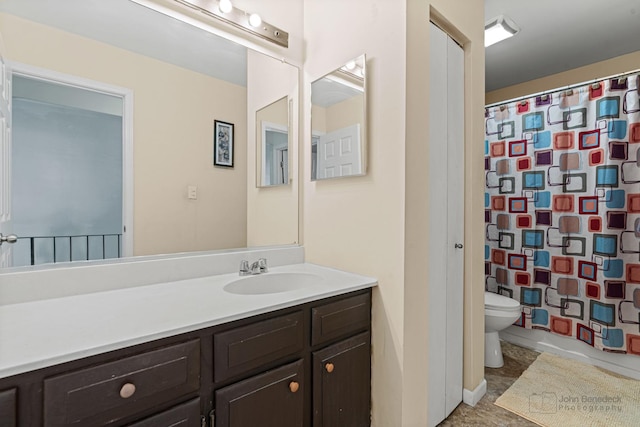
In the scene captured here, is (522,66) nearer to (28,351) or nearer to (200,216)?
(200,216)

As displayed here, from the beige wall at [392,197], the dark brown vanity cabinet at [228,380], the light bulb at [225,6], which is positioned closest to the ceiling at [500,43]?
A: the light bulb at [225,6]

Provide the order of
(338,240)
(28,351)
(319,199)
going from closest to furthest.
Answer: (28,351)
(338,240)
(319,199)

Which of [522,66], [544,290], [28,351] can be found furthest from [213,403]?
[522,66]

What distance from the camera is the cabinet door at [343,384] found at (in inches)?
47.7

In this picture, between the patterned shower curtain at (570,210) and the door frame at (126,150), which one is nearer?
the door frame at (126,150)

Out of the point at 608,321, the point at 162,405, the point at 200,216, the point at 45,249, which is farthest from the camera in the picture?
the point at 608,321

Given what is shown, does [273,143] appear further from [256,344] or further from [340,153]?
[256,344]

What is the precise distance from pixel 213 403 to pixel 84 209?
2.81ft

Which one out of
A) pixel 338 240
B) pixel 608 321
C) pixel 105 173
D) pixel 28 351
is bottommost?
pixel 608 321

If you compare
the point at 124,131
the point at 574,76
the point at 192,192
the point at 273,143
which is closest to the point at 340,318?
the point at 192,192

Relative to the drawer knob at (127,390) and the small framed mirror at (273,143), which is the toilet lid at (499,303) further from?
the drawer knob at (127,390)

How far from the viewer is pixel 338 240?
1632 mm

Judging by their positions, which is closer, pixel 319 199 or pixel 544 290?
pixel 319 199

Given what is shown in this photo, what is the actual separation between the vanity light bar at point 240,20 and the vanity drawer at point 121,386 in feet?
4.89
